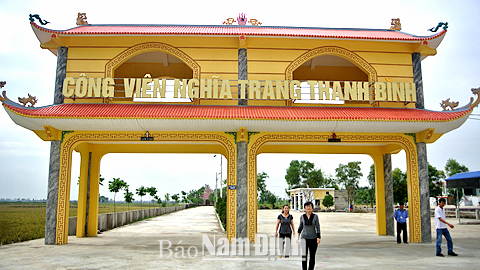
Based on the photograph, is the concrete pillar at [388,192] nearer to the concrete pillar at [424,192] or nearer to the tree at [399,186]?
the concrete pillar at [424,192]

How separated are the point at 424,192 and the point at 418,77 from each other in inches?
164

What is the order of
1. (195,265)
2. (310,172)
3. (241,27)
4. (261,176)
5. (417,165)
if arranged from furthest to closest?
(261,176)
(310,172)
(241,27)
(417,165)
(195,265)

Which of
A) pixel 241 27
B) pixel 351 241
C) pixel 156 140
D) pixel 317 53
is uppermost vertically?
pixel 241 27

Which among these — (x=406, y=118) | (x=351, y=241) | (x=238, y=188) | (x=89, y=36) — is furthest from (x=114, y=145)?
(x=406, y=118)

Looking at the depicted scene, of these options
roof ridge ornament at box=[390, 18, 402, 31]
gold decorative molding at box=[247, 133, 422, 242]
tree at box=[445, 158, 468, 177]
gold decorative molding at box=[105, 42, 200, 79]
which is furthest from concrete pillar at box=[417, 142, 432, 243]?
tree at box=[445, 158, 468, 177]

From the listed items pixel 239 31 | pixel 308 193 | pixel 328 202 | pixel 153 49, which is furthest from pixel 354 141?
pixel 328 202

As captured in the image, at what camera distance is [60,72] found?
41.5ft

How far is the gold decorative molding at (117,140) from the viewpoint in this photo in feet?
39.4

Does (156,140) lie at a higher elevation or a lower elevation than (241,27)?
lower

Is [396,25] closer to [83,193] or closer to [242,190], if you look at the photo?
[242,190]

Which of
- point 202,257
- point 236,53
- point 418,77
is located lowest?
point 202,257

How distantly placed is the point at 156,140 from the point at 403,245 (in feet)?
29.9

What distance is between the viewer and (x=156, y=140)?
12.7 m

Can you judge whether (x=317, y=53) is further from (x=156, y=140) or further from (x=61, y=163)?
(x=61, y=163)
